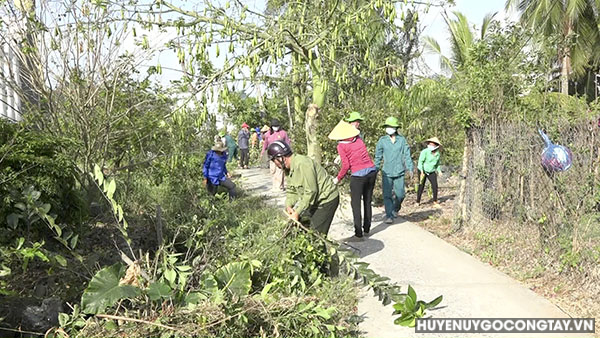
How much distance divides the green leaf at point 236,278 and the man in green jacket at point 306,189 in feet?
2.86

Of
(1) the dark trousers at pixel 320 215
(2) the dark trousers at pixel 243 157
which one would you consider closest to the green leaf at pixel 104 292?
(1) the dark trousers at pixel 320 215

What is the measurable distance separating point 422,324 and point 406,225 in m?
3.82

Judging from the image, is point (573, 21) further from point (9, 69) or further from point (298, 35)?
point (9, 69)

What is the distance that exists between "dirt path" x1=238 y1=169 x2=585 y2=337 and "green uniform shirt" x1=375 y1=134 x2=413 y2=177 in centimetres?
87

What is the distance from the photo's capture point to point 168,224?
19.0 ft

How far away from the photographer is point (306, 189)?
487 cm

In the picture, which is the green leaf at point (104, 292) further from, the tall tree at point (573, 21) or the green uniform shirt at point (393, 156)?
the tall tree at point (573, 21)

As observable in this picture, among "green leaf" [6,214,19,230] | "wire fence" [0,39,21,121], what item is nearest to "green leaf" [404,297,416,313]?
"green leaf" [6,214,19,230]

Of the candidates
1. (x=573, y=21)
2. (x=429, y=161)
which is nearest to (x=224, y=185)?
(x=429, y=161)

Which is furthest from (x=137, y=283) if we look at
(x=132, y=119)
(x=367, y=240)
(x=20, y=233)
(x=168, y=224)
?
(x=367, y=240)

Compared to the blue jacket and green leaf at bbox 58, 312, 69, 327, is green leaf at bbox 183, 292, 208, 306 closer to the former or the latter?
green leaf at bbox 58, 312, 69, 327

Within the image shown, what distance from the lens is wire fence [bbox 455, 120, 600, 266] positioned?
16.4 feet

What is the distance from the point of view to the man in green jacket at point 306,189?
192 inches

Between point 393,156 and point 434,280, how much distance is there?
9.04 feet
